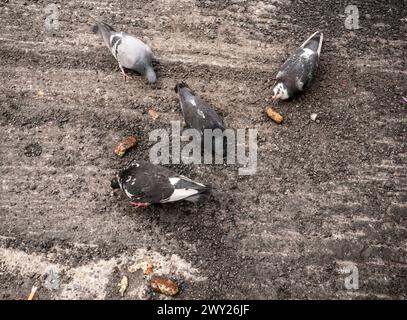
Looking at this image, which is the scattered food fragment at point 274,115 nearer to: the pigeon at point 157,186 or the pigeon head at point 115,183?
the pigeon at point 157,186

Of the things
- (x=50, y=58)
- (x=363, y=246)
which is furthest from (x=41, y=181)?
(x=363, y=246)

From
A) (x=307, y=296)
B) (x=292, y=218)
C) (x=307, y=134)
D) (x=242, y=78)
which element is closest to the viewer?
(x=307, y=296)

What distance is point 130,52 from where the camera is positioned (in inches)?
170

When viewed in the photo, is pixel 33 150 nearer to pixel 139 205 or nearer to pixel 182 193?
pixel 139 205

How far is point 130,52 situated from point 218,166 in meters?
1.48

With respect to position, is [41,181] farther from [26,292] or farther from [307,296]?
[307,296]

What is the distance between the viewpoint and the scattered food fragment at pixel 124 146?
4.06m

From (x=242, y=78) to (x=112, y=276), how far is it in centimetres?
240

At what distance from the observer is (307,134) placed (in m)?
4.21

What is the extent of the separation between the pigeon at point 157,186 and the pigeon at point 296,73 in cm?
133

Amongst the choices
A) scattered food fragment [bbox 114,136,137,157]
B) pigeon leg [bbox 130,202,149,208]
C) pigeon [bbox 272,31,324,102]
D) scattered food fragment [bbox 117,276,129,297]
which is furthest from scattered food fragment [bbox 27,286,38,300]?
pigeon [bbox 272,31,324,102]

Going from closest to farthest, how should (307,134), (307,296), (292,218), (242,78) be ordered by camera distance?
1. (307,296)
2. (292,218)
3. (307,134)
4. (242,78)

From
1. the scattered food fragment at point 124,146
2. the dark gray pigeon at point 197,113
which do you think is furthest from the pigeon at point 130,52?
the scattered food fragment at point 124,146

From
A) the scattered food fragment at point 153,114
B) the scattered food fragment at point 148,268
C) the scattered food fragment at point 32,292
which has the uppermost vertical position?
the scattered food fragment at point 153,114
